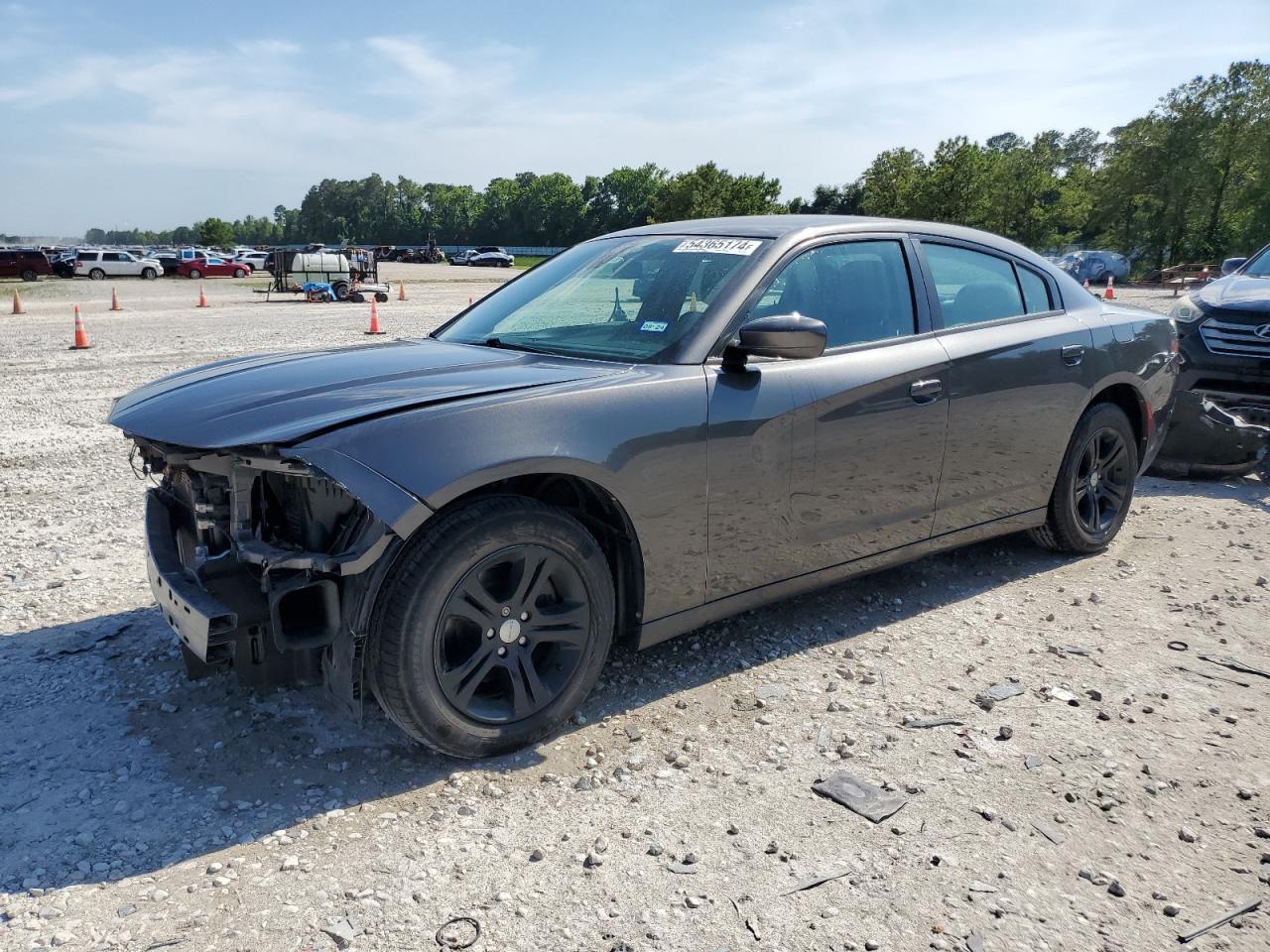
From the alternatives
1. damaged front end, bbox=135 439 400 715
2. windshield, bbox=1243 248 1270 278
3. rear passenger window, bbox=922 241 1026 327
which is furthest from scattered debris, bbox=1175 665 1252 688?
windshield, bbox=1243 248 1270 278

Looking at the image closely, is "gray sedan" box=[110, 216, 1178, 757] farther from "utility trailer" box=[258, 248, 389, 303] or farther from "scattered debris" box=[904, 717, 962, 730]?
"utility trailer" box=[258, 248, 389, 303]

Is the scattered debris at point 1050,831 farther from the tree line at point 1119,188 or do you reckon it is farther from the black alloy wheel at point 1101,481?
the tree line at point 1119,188

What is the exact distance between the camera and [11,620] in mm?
4250

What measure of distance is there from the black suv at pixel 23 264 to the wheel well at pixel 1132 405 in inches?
1994

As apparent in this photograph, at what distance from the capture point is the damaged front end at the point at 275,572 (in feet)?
9.38

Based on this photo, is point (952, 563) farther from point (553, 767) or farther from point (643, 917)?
point (643, 917)

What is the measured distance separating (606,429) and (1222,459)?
5.69 metres

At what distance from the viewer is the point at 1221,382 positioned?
7688mm

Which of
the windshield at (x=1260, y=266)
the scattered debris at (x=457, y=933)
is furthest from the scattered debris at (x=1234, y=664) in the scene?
the windshield at (x=1260, y=266)

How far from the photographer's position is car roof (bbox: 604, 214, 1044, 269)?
3.99 metres

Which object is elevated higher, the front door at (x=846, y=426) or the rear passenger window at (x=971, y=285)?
the rear passenger window at (x=971, y=285)

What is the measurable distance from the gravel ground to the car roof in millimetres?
1675

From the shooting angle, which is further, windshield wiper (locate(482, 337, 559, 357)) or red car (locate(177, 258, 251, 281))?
red car (locate(177, 258, 251, 281))

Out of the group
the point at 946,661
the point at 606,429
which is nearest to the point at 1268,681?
the point at 946,661
